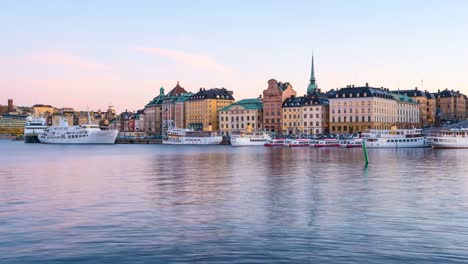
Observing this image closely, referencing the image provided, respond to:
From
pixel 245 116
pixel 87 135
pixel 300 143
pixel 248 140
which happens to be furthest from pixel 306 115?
pixel 87 135

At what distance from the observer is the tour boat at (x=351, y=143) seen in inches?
5315

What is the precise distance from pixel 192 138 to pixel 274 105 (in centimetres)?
3176

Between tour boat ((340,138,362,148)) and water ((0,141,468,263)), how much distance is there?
280ft

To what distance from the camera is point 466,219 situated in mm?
28219

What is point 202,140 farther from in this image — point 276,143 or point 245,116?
point 276,143

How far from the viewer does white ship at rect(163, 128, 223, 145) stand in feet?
575

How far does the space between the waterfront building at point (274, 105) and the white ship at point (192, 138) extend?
20.7 m

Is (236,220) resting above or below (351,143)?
below

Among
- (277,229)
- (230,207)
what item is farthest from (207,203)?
(277,229)

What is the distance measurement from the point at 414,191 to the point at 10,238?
28569 millimetres

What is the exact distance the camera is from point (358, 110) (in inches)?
6565

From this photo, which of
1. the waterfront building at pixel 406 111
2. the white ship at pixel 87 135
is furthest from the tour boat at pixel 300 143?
the white ship at pixel 87 135

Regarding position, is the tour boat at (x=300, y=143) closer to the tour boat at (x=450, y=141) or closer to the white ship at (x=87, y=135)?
the tour boat at (x=450, y=141)

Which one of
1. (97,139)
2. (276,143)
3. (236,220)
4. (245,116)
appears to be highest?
(245,116)
